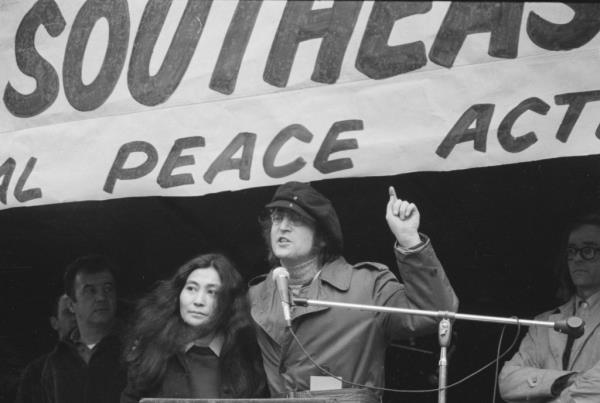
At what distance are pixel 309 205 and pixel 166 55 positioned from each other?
3.41 feet

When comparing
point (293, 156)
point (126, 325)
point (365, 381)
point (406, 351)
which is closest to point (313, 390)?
point (365, 381)

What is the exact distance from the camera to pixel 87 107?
5984 millimetres

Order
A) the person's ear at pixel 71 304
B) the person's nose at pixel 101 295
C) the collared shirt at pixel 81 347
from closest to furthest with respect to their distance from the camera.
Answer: the collared shirt at pixel 81 347 → the person's nose at pixel 101 295 → the person's ear at pixel 71 304

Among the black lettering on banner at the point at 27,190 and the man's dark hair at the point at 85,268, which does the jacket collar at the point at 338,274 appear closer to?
the black lettering on banner at the point at 27,190

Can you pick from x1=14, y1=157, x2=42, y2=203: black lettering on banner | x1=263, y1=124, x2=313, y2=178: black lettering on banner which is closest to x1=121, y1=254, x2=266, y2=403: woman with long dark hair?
x1=263, y1=124, x2=313, y2=178: black lettering on banner

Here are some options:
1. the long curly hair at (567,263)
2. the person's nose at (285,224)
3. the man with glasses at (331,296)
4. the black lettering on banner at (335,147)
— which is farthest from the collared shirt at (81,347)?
the long curly hair at (567,263)

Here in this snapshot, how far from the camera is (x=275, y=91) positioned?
5.67 m

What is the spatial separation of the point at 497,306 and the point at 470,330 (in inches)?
9.0

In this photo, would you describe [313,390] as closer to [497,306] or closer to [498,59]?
[498,59]

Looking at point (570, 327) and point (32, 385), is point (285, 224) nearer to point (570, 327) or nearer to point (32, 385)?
point (570, 327)

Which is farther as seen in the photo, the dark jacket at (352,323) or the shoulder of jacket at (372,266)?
the shoulder of jacket at (372,266)

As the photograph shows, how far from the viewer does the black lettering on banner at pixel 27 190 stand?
5.98 m

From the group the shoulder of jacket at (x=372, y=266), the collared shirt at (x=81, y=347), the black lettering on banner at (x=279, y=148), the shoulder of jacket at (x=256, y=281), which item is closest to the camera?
the black lettering on banner at (x=279, y=148)

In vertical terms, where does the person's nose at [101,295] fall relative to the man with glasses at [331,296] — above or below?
above
